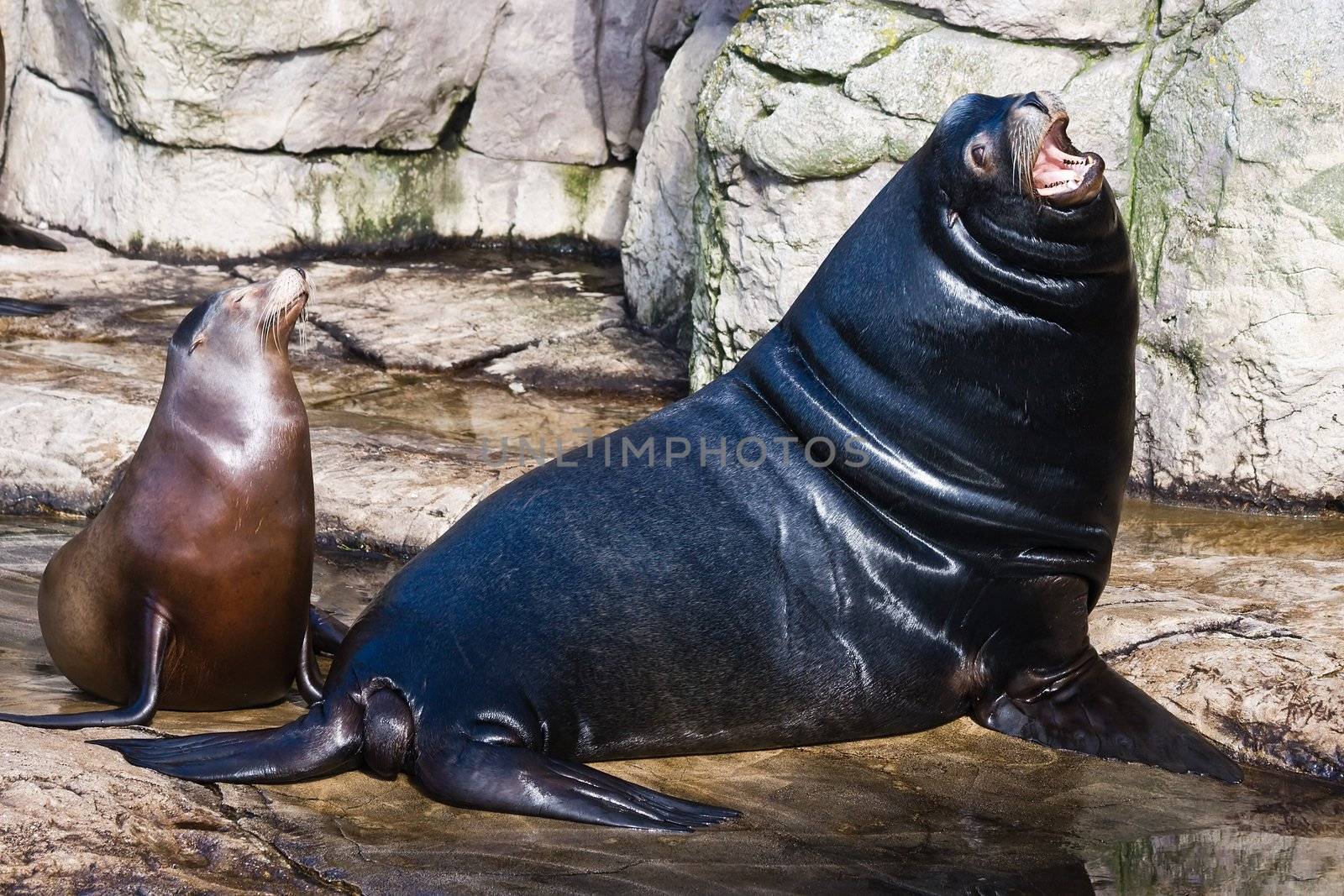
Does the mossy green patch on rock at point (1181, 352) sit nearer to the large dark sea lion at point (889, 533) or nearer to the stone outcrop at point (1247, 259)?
the stone outcrop at point (1247, 259)

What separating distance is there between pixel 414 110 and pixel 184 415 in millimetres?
6678

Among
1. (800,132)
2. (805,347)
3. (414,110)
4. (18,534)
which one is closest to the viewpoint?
(805,347)

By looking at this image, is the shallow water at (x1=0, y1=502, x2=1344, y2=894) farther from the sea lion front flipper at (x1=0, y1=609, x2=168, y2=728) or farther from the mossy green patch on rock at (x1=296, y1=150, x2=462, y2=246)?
the mossy green patch on rock at (x1=296, y1=150, x2=462, y2=246)

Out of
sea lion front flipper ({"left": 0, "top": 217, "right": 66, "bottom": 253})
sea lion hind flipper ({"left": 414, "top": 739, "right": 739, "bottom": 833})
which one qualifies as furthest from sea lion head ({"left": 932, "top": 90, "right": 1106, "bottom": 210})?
sea lion front flipper ({"left": 0, "top": 217, "right": 66, "bottom": 253})

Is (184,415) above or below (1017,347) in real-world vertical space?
below

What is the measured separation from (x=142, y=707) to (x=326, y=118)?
7.09 meters

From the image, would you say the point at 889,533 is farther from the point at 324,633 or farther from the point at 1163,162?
the point at 1163,162

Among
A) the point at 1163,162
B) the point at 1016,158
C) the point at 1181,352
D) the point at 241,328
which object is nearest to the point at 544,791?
the point at 241,328

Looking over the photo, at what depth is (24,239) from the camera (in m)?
9.92

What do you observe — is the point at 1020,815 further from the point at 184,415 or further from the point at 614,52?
the point at 614,52

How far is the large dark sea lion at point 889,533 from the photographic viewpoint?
12.6 ft

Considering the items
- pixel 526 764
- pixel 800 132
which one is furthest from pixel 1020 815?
pixel 800 132

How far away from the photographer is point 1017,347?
399 centimetres

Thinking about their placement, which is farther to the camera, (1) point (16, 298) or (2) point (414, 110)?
(2) point (414, 110)
